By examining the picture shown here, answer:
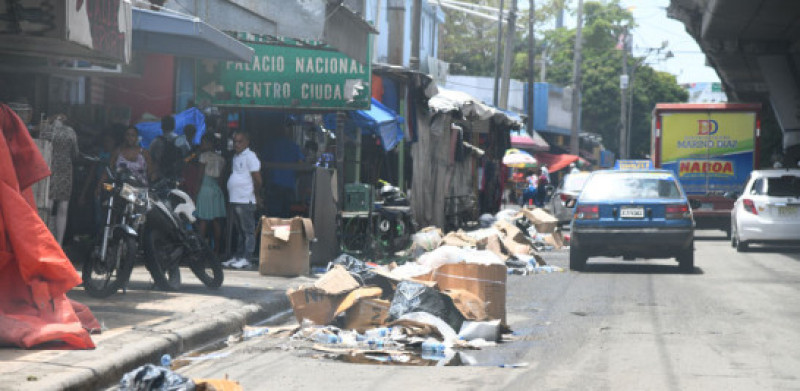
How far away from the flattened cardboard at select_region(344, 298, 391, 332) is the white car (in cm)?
1465

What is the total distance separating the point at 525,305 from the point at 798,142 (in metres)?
27.2

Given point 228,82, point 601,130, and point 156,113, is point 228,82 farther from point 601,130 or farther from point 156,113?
point 601,130

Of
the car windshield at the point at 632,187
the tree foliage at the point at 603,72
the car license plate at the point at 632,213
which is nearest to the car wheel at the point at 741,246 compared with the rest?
the car windshield at the point at 632,187

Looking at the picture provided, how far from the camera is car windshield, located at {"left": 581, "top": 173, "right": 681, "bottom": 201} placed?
17.0m

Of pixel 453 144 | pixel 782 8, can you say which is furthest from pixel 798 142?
pixel 453 144

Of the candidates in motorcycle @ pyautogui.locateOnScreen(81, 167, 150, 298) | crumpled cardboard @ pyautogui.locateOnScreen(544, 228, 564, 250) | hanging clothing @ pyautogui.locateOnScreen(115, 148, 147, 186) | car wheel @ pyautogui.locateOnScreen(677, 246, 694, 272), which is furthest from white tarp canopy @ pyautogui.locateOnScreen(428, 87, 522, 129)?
motorcycle @ pyautogui.locateOnScreen(81, 167, 150, 298)

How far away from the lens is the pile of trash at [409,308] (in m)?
9.09

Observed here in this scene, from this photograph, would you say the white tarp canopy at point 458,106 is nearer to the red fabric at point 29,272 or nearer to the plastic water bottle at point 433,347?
the plastic water bottle at point 433,347

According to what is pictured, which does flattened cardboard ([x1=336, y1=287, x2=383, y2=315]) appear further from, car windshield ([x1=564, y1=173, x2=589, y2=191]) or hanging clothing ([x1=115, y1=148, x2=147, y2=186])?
car windshield ([x1=564, y1=173, x2=589, y2=191])

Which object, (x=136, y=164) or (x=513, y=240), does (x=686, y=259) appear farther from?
(x=136, y=164)

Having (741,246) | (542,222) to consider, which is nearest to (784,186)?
(741,246)

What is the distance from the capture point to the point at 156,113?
58.2ft

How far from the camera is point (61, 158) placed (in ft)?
42.0

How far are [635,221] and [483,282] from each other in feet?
23.7
